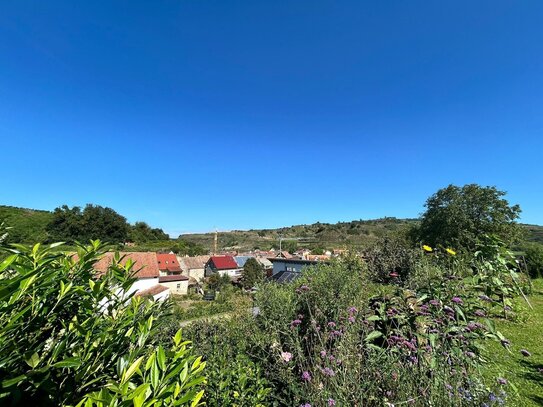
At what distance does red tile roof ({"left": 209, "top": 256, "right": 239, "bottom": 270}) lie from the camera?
45684mm

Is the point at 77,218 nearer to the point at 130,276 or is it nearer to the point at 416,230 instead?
the point at 416,230

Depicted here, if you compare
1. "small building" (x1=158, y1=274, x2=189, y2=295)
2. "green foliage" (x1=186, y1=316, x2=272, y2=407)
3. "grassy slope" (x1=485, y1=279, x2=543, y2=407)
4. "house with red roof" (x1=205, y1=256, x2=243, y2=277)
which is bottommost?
"small building" (x1=158, y1=274, x2=189, y2=295)

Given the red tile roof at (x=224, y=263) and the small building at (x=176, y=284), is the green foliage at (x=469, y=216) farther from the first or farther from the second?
the red tile roof at (x=224, y=263)

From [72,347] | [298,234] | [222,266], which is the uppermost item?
[298,234]

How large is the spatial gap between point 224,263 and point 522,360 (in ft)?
147

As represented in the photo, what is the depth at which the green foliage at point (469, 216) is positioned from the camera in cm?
2017

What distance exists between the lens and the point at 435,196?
2361 centimetres

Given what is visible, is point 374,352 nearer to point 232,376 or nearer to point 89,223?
point 232,376

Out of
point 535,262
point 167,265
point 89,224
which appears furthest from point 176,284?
point 535,262

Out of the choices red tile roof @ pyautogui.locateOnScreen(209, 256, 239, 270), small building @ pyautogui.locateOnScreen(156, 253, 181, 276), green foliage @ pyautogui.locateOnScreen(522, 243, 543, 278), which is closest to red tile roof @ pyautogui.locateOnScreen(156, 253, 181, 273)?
small building @ pyautogui.locateOnScreen(156, 253, 181, 276)

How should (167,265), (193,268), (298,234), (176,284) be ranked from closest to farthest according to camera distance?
(176,284) → (167,265) → (193,268) → (298,234)

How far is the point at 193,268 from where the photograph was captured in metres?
45.1

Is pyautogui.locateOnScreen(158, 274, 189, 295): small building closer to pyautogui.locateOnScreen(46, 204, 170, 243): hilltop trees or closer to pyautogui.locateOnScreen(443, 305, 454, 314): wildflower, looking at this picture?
pyautogui.locateOnScreen(46, 204, 170, 243): hilltop trees

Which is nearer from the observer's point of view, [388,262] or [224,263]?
[388,262]
